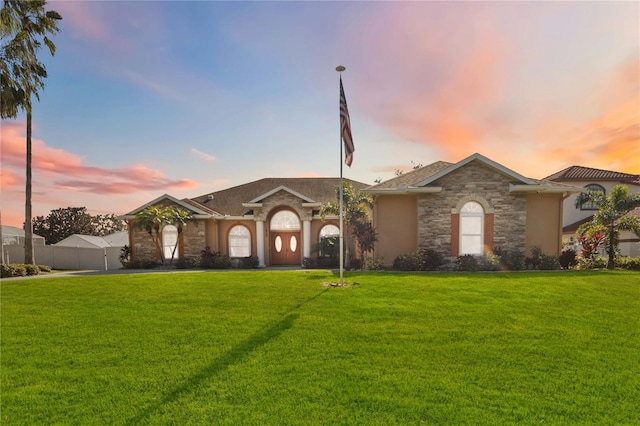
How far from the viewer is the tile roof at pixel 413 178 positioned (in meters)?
17.8

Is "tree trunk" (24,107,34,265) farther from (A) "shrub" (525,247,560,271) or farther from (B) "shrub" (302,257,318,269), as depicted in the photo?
(A) "shrub" (525,247,560,271)

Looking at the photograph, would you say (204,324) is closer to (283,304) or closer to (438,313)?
(283,304)

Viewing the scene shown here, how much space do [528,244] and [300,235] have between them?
45.4 feet

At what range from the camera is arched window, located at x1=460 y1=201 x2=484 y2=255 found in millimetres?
16527

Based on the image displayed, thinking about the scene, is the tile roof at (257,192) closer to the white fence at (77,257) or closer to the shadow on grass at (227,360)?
the white fence at (77,257)

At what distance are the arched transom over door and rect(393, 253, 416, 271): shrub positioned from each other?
313 inches

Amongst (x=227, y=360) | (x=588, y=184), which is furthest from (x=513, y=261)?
(x=588, y=184)

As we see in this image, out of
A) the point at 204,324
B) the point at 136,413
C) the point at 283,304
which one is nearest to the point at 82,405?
the point at 136,413

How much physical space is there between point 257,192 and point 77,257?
16148 mm

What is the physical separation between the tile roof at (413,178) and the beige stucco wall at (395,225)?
96cm

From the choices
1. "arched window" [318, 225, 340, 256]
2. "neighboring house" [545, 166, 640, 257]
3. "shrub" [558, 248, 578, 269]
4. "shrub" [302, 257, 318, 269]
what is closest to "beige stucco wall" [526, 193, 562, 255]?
"shrub" [558, 248, 578, 269]

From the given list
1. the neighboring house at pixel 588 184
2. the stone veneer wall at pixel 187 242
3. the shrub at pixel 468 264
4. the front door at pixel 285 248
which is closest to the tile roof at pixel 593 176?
the neighboring house at pixel 588 184

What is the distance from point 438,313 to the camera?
8.23 m

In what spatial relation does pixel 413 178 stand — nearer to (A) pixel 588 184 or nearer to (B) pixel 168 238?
(B) pixel 168 238
